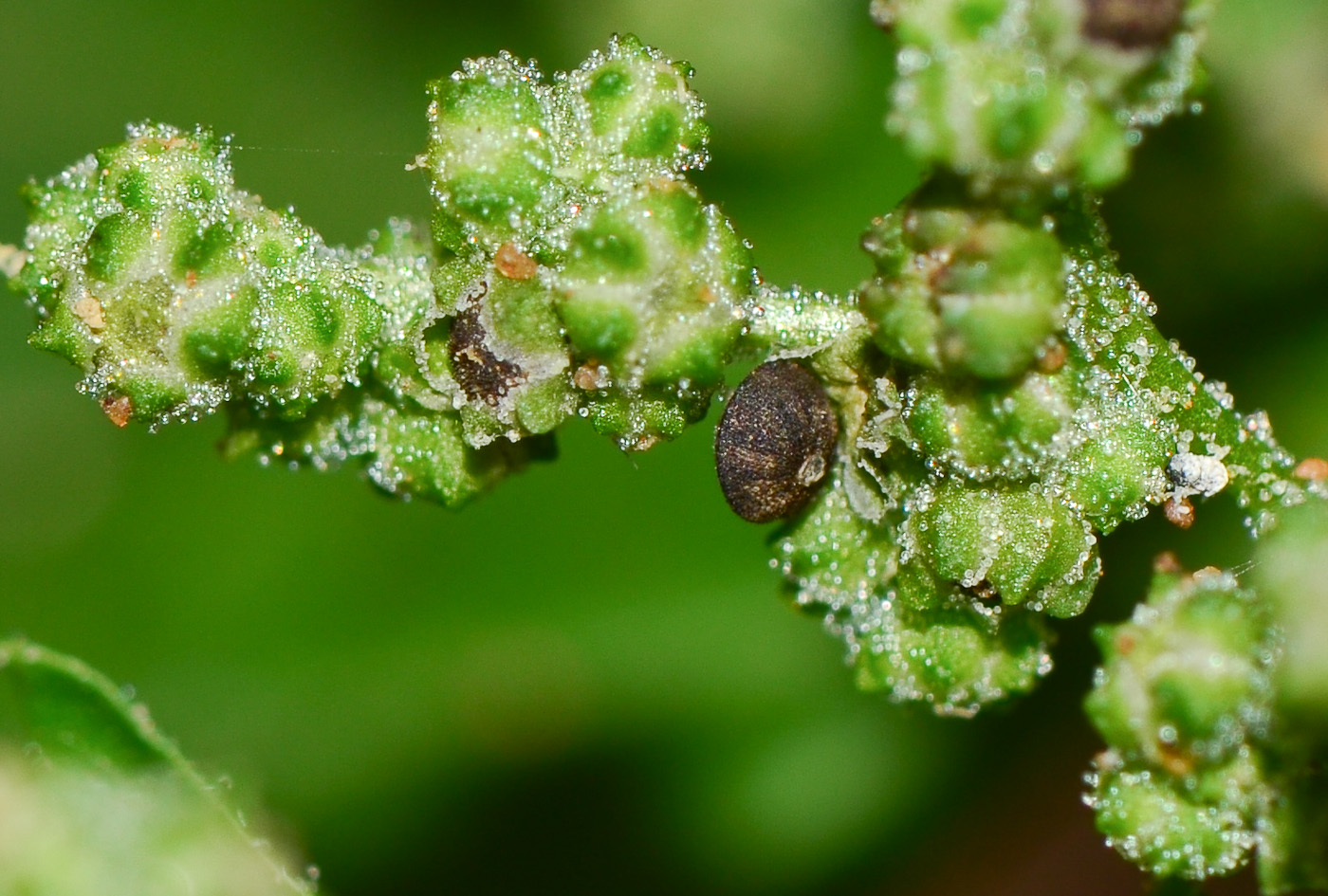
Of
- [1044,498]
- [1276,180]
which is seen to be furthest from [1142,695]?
[1276,180]

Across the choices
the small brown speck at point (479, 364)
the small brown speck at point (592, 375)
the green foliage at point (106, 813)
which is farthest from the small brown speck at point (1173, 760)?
the green foliage at point (106, 813)

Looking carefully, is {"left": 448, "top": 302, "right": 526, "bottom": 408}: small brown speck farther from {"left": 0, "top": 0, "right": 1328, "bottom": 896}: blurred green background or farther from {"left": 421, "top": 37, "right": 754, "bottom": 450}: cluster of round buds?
{"left": 0, "top": 0, "right": 1328, "bottom": 896}: blurred green background

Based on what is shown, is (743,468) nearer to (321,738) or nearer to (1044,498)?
(1044,498)

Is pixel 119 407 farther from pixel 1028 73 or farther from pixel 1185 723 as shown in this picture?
pixel 1185 723

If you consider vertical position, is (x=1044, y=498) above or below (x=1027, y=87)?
below

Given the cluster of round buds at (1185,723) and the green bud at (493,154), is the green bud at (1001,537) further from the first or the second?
the green bud at (493,154)

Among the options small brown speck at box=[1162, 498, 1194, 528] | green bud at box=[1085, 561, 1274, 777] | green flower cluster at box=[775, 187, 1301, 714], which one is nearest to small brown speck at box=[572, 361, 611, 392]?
green flower cluster at box=[775, 187, 1301, 714]
